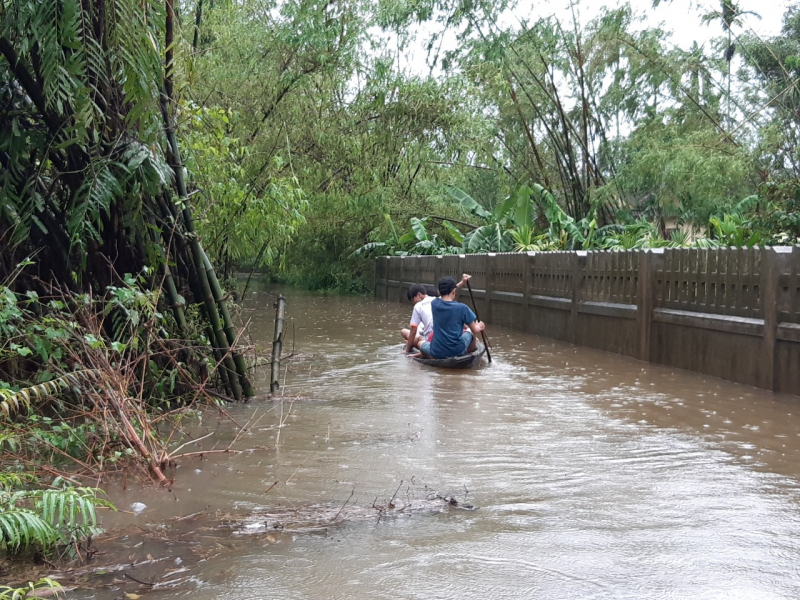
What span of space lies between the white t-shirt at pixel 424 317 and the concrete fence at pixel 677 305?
267cm

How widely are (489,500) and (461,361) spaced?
6230mm

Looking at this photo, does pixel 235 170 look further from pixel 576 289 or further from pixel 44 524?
pixel 44 524

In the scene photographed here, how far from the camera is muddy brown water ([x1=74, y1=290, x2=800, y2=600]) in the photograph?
3984mm

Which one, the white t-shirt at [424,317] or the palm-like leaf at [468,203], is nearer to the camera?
the white t-shirt at [424,317]

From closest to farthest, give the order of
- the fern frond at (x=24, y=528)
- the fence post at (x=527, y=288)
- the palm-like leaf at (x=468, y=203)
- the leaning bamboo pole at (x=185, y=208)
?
the fern frond at (x=24, y=528)
the leaning bamboo pole at (x=185, y=208)
the fence post at (x=527, y=288)
the palm-like leaf at (x=468, y=203)

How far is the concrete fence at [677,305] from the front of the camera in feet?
29.8

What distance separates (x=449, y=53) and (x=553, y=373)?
47.7 ft

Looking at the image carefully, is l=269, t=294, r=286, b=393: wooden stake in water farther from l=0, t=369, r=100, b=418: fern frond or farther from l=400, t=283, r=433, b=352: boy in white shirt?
l=400, t=283, r=433, b=352: boy in white shirt

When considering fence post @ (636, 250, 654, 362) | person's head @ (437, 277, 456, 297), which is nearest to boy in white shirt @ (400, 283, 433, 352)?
person's head @ (437, 277, 456, 297)

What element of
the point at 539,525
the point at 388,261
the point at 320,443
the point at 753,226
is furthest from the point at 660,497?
the point at 388,261

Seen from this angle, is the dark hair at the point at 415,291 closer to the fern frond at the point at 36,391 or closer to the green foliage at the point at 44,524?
the fern frond at the point at 36,391

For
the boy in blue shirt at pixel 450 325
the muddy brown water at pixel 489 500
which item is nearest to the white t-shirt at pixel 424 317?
the boy in blue shirt at pixel 450 325

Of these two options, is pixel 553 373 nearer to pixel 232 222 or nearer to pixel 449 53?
pixel 232 222

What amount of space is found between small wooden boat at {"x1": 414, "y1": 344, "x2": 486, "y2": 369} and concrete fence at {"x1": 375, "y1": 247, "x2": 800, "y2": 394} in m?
2.28
